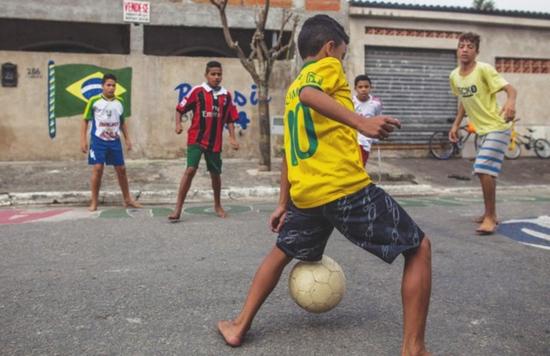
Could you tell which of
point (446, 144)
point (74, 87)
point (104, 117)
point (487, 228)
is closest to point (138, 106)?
point (74, 87)

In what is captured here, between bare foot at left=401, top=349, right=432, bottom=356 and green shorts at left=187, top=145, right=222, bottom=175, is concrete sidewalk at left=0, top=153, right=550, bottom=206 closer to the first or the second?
green shorts at left=187, top=145, right=222, bottom=175

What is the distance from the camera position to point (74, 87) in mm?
12211

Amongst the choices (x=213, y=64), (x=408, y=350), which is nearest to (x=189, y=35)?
(x=213, y=64)

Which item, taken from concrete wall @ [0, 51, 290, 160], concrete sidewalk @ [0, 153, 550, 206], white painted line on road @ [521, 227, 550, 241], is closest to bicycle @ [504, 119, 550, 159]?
concrete sidewalk @ [0, 153, 550, 206]

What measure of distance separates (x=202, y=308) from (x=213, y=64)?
387cm

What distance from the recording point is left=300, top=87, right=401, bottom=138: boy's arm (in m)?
2.09

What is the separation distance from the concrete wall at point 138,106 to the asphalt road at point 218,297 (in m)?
7.07

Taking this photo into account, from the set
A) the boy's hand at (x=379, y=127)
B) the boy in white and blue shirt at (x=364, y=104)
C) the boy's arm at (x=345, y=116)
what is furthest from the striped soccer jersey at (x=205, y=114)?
the boy's hand at (x=379, y=127)

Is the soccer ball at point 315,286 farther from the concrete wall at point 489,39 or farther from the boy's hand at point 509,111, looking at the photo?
the concrete wall at point 489,39

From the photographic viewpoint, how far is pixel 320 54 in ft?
8.13

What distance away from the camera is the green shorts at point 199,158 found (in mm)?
6250

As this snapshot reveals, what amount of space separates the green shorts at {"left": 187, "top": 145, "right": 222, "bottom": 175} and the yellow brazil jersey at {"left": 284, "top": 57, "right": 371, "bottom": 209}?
3910 mm

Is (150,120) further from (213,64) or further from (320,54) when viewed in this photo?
(320,54)

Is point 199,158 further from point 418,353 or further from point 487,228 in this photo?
point 418,353
